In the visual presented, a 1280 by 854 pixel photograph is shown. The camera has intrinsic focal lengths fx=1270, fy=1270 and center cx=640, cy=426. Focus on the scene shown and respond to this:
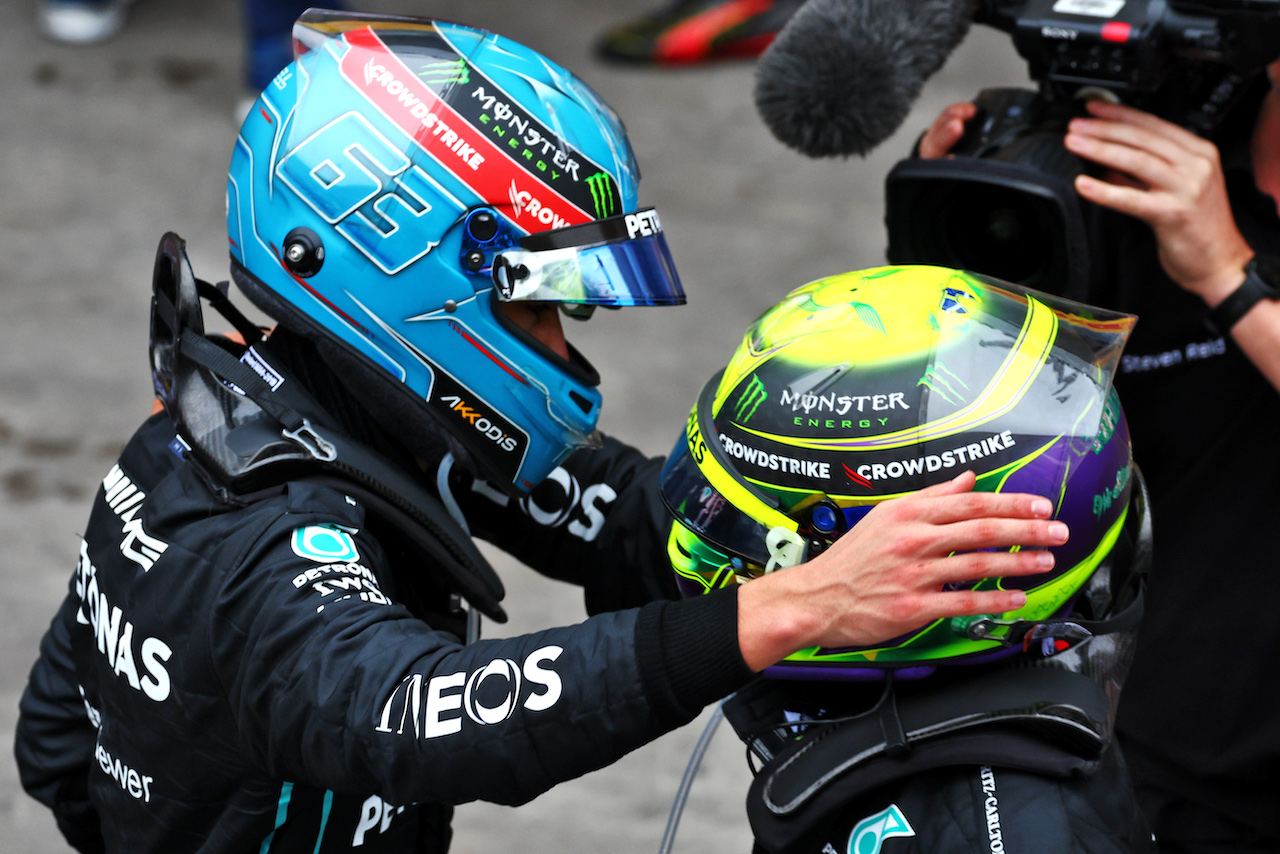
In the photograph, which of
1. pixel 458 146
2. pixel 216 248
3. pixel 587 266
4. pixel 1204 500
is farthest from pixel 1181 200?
pixel 216 248

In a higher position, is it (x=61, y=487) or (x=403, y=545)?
(x=403, y=545)

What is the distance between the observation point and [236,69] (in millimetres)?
5910

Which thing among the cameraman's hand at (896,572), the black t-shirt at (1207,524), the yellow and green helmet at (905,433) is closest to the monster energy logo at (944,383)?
the yellow and green helmet at (905,433)

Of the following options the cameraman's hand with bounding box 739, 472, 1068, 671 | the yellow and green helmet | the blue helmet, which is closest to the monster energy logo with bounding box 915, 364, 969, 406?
the yellow and green helmet

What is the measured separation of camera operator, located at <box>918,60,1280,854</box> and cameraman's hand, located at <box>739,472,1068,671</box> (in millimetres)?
711

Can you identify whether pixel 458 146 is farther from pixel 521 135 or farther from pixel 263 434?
pixel 263 434

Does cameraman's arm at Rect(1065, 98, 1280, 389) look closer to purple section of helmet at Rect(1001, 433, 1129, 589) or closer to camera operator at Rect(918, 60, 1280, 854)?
camera operator at Rect(918, 60, 1280, 854)

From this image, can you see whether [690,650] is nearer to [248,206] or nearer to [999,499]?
[999,499]

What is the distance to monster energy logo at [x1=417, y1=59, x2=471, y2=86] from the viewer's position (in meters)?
1.59

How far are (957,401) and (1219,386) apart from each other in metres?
0.74

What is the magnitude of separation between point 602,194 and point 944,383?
0.53 meters

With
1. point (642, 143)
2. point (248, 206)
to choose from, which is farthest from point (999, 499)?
point (642, 143)

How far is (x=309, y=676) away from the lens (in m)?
1.29

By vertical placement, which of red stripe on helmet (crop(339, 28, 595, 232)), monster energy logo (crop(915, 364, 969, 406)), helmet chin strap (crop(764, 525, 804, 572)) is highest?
red stripe on helmet (crop(339, 28, 595, 232))
